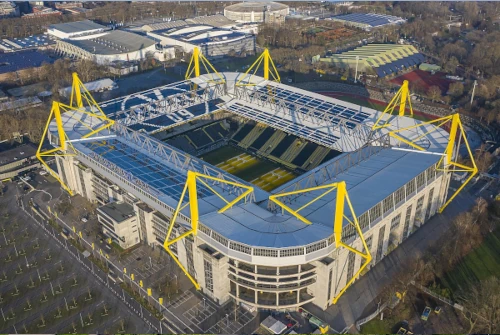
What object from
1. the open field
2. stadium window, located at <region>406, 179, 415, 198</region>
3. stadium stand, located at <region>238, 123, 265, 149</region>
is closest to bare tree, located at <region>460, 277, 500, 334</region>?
stadium window, located at <region>406, 179, 415, 198</region>

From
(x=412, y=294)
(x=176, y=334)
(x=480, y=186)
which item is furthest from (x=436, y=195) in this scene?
(x=176, y=334)

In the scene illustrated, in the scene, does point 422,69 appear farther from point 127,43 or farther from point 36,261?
point 36,261

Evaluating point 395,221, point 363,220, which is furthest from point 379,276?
point 363,220

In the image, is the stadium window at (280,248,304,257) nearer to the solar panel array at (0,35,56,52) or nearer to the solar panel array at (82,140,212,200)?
the solar panel array at (82,140,212,200)

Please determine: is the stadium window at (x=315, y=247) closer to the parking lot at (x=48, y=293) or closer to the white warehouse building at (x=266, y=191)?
the white warehouse building at (x=266, y=191)

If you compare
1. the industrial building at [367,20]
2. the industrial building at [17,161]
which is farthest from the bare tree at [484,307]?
the industrial building at [367,20]
